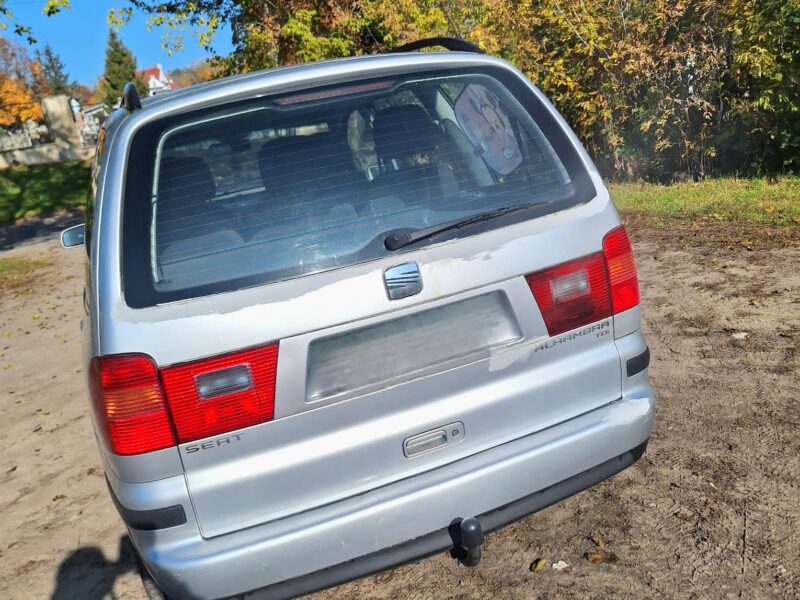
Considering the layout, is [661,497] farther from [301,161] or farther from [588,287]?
[301,161]

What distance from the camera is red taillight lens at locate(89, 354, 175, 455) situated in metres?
2.34

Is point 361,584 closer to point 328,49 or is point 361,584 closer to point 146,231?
point 146,231

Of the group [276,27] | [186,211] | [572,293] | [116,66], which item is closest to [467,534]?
→ [572,293]

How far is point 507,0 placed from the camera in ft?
36.6

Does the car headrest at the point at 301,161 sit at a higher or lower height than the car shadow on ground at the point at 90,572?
higher

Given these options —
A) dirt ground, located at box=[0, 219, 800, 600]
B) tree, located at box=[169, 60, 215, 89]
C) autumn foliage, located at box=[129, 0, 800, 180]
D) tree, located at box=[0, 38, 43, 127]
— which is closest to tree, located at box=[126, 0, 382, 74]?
autumn foliage, located at box=[129, 0, 800, 180]

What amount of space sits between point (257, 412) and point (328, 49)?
14.0m

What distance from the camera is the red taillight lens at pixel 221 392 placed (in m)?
2.35

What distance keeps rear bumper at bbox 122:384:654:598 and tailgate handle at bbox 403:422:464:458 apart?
0.28 feet

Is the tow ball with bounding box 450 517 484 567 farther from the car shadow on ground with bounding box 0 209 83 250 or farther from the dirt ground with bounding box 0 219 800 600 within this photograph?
the car shadow on ground with bounding box 0 209 83 250

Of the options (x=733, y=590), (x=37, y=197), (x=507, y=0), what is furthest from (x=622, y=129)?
(x=37, y=197)

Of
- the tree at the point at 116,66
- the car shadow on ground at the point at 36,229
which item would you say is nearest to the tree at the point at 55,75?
the tree at the point at 116,66

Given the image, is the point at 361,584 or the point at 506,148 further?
the point at 361,584

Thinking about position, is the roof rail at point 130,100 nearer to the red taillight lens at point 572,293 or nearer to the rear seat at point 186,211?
the rear seat at point 186,211
